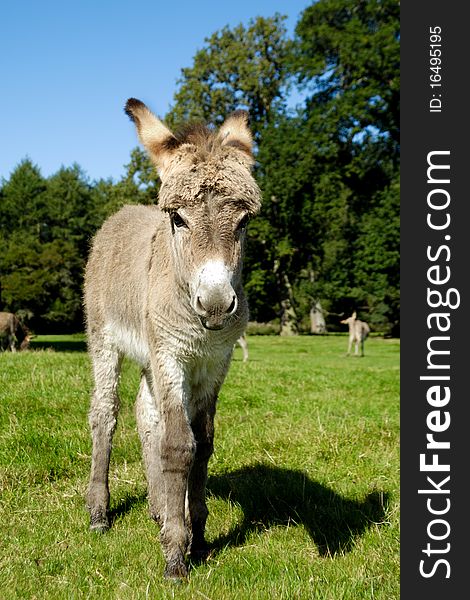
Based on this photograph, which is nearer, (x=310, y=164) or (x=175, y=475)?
(x=175, y=475)

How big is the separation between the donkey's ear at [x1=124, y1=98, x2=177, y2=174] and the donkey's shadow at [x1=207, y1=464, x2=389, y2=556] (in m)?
2.72

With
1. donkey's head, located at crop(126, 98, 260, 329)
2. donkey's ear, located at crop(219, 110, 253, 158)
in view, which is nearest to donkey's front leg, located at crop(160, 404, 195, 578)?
donkey's head, located at crop(126, 98, 260, 329)

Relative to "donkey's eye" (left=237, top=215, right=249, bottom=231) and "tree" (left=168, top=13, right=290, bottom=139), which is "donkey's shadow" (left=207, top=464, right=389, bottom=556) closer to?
"donkey's eye" (left=237, top=215, right=249, bottom=231)

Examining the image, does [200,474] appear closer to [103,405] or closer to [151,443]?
[151,443]

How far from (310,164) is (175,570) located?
36.1m

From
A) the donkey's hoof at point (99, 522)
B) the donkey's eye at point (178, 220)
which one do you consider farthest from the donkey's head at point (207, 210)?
the donkey's hoof at point (99, 522)

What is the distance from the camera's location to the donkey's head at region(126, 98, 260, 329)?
10.3ft

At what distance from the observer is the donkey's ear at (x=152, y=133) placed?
3.80 meters

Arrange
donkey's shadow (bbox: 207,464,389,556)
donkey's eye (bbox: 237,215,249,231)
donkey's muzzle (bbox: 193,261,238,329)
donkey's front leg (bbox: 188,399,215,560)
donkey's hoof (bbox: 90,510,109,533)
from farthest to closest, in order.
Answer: donkey's hoof (bbox: 90,510,109,533) → donkey's shadow (bbox: 207,464,389,556) → donkey's front leg (bbox: 188,399,215,560) → donkey's eye (bbox: 237,215,249,231) → donkey's muzzle (bbox: 193,261,238,329)

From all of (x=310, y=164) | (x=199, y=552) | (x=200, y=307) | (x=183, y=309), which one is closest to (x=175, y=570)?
(x=199, y=552)

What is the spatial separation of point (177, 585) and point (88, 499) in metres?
1.61

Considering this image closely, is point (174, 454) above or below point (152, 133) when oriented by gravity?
below

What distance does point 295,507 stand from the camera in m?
5.07

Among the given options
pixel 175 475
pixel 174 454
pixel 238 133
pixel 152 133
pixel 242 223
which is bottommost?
→ pixel 175 475
